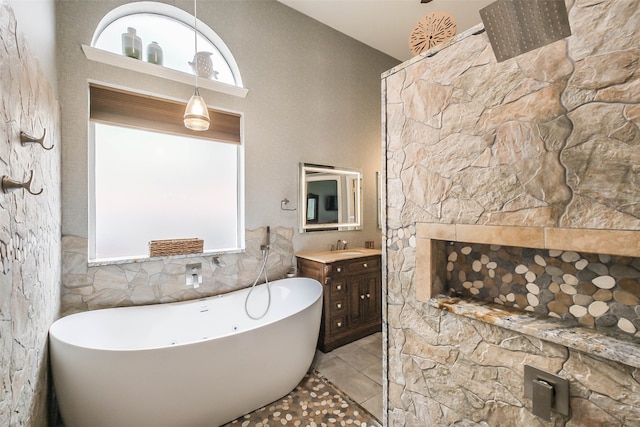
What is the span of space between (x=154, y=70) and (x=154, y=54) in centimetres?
15

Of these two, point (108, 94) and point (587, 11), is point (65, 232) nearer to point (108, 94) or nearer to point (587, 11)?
point (108, 94)

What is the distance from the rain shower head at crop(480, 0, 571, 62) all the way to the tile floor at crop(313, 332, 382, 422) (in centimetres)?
221

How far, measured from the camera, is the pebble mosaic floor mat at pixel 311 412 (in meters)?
1.79

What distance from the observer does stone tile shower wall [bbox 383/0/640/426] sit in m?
0.84

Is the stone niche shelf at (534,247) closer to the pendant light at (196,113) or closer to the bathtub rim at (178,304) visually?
the bathtub rim at (178,304)

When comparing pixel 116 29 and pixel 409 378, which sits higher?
pixel 116 29

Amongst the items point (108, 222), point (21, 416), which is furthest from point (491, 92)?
point (108, 222)

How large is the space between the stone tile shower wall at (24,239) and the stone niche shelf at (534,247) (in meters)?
1.69

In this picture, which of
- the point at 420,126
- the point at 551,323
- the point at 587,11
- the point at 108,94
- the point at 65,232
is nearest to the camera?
the point at 587,11

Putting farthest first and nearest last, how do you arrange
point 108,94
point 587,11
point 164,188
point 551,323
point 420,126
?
point 164,188
point 108,94
point 420,126
point 551,323
point 587,11

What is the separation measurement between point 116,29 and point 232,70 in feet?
3.15

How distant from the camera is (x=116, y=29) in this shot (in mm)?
2266

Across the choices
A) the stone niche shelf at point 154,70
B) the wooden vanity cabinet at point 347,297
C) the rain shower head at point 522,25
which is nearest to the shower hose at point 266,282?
the wooden vanity cabinet at point 347,297

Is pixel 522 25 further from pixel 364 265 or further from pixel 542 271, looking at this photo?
pixel 364 265
